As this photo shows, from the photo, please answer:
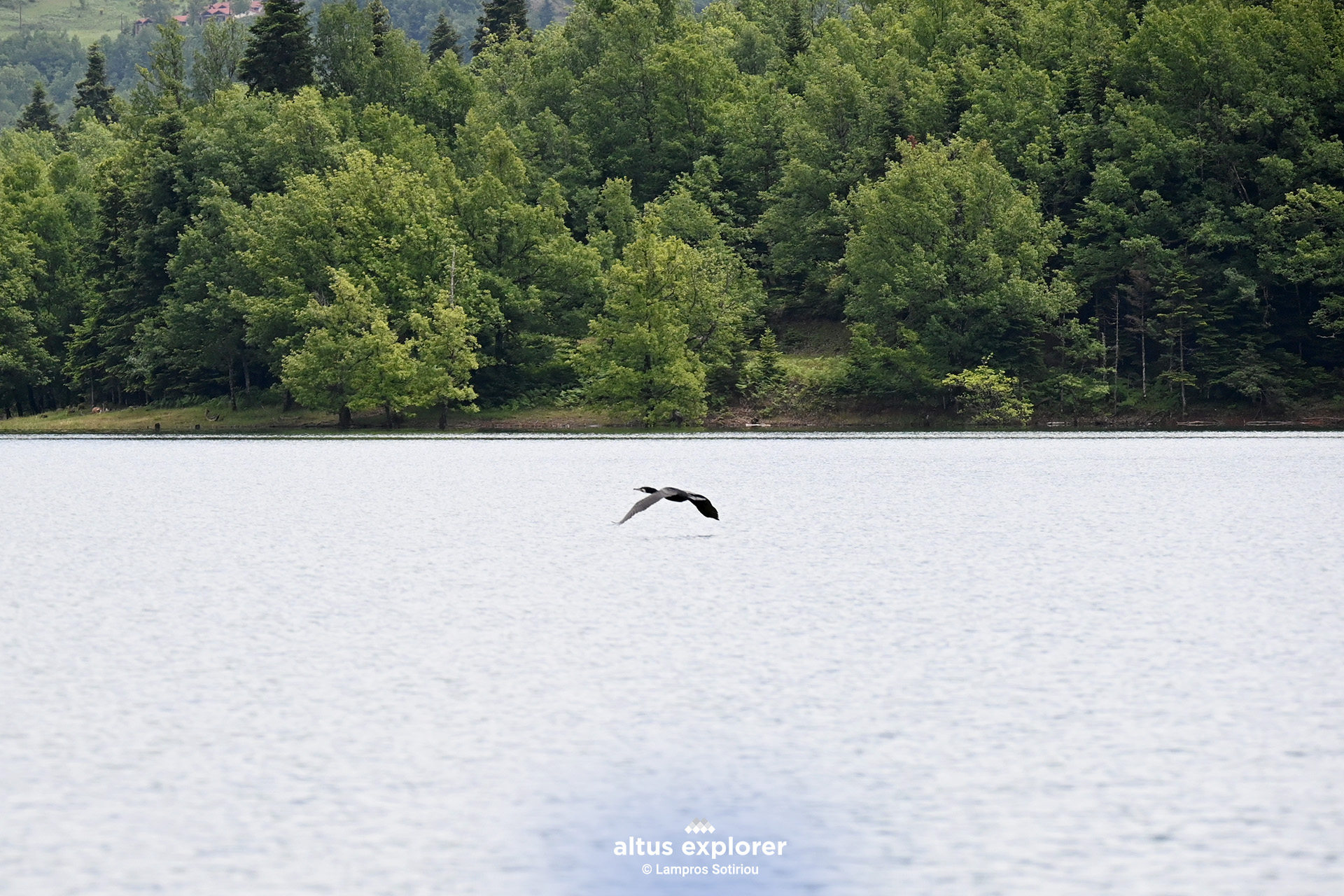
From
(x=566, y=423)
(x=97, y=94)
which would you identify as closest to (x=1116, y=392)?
(x=566, y=423)

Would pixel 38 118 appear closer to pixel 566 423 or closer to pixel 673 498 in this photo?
pixel 566 423

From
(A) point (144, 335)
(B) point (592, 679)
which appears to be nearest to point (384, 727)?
(B) point (592, 679)

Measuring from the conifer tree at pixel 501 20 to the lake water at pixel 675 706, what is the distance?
6030 inches

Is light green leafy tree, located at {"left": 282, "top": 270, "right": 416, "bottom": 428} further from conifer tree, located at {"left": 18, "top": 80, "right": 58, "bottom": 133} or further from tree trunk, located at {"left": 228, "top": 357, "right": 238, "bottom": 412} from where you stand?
conifer tree, located at {"left": 18, "top": 80, "right": 58, "bottom": 133}

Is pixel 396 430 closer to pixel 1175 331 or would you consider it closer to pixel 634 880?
pixel 1175 331

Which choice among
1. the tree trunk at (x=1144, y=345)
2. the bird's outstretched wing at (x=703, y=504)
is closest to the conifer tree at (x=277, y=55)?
the tree trunk at (x=1144, y=345)

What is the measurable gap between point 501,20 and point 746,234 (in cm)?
7531

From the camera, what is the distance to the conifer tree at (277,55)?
143 metres

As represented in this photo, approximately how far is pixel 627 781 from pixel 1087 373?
324 feet

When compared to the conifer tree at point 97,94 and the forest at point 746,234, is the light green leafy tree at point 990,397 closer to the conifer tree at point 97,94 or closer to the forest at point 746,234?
the forest at point 746,234

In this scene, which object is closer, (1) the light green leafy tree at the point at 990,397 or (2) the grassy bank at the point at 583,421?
(2) the grassy bank at the point at 583,421

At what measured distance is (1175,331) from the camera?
103438 mm

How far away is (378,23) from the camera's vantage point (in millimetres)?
166625

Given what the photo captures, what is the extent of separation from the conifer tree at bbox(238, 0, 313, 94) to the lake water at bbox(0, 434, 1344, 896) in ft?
359
